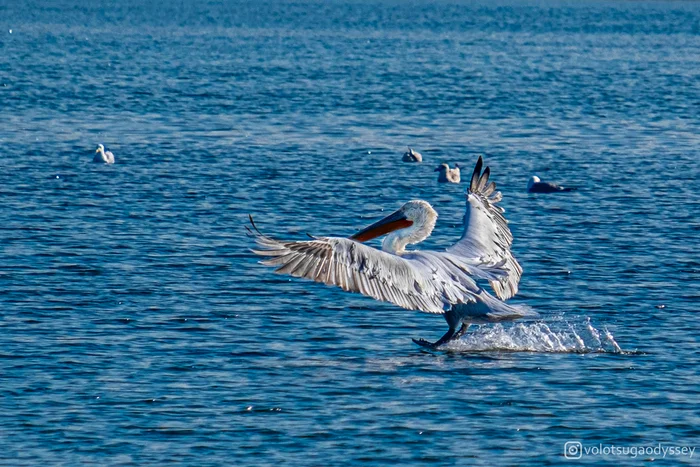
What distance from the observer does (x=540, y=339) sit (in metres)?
16.5

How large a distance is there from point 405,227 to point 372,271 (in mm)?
2119

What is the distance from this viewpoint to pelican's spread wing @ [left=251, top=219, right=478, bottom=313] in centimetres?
1428

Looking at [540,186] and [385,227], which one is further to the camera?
[540,186]

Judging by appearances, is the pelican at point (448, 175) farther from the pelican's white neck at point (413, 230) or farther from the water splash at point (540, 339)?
the pelican's white neck at point (413, 230)

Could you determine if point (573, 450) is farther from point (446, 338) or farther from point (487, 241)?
point (487, 241)

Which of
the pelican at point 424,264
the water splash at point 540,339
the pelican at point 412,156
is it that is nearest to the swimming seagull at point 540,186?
the pelican at point 412,156

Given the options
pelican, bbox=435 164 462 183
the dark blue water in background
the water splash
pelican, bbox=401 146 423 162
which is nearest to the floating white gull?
pelican, bbox=401 146 423 162

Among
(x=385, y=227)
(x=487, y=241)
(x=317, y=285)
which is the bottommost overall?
(x=317, y=285)

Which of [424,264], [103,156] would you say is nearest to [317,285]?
[424,264]

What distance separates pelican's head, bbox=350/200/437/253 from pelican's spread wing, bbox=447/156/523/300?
0.43 meters

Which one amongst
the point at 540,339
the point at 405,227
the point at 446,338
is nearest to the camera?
the point at 446,338

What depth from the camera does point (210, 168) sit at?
101ft

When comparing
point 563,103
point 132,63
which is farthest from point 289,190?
point 132,63

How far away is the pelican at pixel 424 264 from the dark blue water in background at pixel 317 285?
24.4 inches
